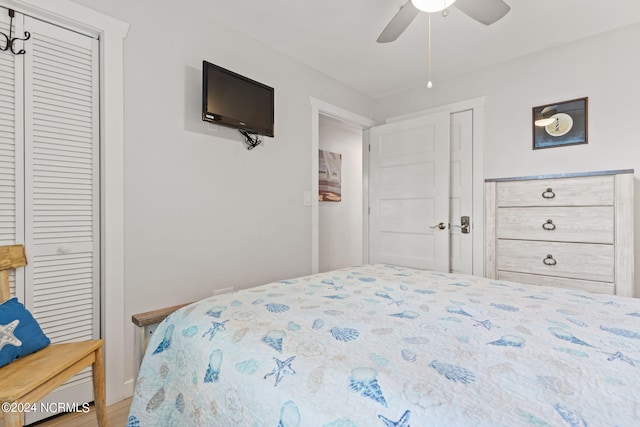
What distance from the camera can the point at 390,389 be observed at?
68 cm

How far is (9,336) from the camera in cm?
125

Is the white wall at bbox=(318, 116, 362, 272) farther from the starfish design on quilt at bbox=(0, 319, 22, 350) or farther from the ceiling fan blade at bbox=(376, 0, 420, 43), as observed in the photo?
the starfish design on quilt at bbox=(0, 319, 22, 350)

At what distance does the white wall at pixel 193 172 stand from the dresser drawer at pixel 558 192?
1.74 m

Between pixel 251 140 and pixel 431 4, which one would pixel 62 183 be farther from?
pixel 431 4

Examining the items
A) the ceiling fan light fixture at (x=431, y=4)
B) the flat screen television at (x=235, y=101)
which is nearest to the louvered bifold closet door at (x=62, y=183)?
the flat screen television at (x=235, y=101)

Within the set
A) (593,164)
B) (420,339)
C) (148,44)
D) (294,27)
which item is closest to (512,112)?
(593,164)

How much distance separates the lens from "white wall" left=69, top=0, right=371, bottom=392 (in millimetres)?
1867

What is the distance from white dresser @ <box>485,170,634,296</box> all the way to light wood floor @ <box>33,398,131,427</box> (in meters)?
2.68

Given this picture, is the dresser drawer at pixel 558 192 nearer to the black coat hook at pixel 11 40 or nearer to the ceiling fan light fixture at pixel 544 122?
the ceiling fan light fixture at pixel 544 122

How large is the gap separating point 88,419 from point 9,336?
0.71 metres

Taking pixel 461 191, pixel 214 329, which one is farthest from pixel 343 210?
pixel 214 329

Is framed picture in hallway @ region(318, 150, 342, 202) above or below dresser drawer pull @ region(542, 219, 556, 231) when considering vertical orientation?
above

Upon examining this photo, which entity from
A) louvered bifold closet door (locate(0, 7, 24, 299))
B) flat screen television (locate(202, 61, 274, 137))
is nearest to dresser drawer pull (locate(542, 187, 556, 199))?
→ flat screen television (locate(202, 61, 274, 137))

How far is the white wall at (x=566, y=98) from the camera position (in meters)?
2.30
